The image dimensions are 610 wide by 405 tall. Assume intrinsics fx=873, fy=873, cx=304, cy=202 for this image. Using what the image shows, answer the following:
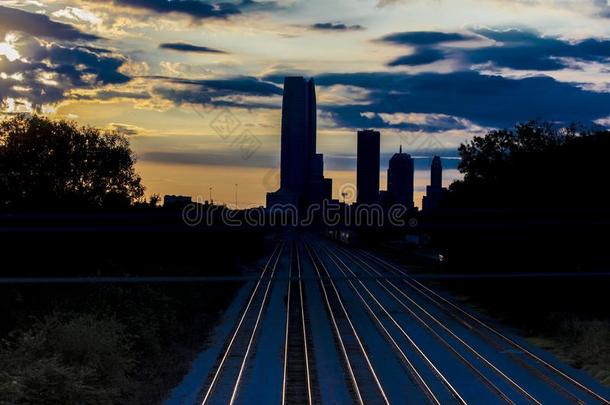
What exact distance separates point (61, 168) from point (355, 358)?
29.0 meters

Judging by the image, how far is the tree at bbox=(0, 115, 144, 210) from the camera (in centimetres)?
4869

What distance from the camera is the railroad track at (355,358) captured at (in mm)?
27797

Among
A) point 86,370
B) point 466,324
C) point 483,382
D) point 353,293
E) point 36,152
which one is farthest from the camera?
point 353,293

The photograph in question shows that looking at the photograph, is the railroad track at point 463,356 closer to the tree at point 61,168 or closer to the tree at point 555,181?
the tree at point 555,181

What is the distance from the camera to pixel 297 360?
3478cm

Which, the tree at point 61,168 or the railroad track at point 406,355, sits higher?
the tree at point 61,168

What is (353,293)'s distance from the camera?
65.9 meters

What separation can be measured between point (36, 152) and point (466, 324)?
1120 inches

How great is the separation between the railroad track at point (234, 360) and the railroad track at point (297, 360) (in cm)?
163

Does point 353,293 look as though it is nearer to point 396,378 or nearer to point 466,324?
point 466,324

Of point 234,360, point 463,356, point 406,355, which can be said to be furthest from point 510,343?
point 234,360

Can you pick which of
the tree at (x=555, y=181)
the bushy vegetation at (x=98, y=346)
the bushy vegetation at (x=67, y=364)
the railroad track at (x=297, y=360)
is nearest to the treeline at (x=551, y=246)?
Result: the tree at (x=555, y=181)


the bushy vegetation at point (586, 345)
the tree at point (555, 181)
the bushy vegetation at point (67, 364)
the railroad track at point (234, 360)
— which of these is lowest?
the railroad track at point (234, 360)

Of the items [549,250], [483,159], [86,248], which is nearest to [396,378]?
[86,248]
